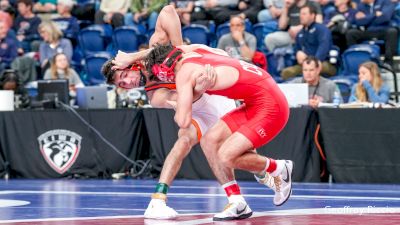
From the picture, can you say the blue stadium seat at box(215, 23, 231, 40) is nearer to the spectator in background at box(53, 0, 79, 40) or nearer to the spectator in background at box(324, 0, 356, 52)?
the spectator in background at box(324, 0, 356, 52)

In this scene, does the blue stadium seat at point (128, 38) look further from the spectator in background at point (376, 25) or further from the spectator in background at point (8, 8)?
the spectator in background at point (376, 25)

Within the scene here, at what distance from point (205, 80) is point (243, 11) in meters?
10.3

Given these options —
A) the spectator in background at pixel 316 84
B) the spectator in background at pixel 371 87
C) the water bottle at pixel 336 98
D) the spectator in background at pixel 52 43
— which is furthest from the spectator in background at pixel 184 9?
the spectator in background at pixel 371 87

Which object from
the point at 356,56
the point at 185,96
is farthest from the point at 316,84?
the point at 185,96

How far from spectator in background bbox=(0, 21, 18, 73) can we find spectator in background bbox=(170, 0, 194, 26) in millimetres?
3032

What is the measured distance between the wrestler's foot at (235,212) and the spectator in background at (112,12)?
11.4 m

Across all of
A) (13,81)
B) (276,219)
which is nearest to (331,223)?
(276,219)

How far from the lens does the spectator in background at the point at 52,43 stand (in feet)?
61.0

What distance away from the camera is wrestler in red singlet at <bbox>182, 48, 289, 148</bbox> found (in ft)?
27.9

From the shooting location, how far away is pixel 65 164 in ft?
47.2

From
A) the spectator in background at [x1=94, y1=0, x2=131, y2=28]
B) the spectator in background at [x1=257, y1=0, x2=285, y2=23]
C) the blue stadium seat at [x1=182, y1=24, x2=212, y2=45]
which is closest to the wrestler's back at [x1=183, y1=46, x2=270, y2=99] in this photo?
the blue stadium seat at [x1=182, y1=24, x2=212, y2=45]

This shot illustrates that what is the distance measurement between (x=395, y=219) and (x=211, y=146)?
1610 millimetres

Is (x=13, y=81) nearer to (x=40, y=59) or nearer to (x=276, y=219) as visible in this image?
(x=40, y=59)

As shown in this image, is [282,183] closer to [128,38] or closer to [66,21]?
[128,38]
